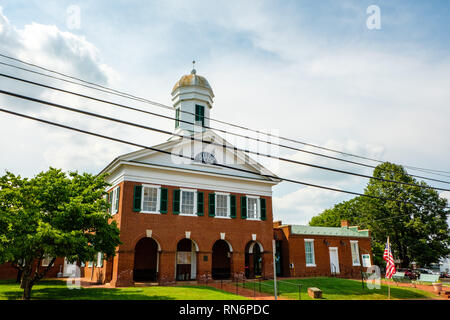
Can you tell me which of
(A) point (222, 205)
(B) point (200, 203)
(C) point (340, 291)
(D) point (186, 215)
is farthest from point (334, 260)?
(D) point (186, 215)

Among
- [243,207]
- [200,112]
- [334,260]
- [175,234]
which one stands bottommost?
[334,260]

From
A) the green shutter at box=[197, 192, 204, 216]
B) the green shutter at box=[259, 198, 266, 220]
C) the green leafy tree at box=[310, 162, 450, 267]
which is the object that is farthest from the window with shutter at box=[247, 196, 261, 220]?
the green leafy tree at box=[310, 162, 450, 267]

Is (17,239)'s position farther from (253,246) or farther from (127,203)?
(253,246)

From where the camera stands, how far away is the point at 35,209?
16.0m

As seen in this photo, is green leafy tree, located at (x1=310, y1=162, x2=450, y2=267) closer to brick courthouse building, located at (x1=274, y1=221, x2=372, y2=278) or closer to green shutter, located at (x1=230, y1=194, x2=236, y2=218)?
brick courthouse building, located at (x1=274, y1=221, x2=372, y2=278)

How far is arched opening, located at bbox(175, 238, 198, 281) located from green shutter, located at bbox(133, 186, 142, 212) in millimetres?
4849

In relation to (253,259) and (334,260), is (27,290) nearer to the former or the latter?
(253,259)

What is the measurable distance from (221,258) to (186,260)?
134 inches

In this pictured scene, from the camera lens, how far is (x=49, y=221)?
53.1 feet

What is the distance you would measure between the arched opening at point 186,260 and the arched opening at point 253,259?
4346 millimetres

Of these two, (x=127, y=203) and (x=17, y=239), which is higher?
(x=127, y=203)

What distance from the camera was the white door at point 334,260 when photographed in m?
31.8
